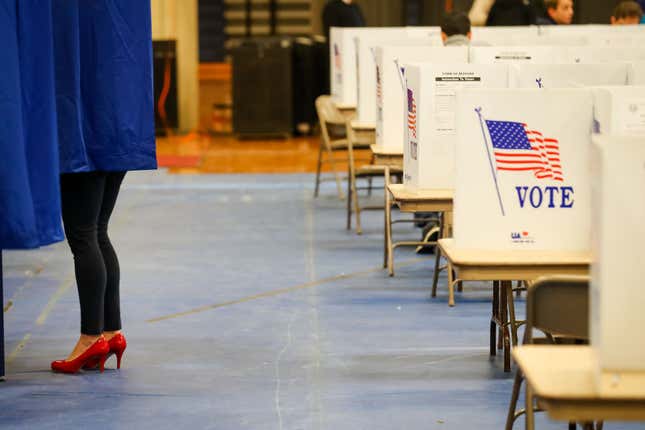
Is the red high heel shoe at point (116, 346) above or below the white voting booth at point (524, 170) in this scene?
below

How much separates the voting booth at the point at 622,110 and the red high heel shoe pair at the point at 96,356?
2120 mm

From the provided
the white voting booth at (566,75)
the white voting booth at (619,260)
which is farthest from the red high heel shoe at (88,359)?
the white voting booth at (619,260)

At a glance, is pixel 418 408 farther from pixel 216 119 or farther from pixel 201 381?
pixel 216 119

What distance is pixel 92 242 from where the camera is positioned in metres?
4.62

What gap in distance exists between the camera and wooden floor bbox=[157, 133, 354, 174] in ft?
39.8

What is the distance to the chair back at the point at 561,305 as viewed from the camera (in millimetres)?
2932

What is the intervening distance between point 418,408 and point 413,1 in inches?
623

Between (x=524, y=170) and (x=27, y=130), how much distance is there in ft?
5.49

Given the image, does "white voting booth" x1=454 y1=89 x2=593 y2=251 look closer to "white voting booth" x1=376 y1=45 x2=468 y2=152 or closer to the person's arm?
"white voting booth" x1=376 y1=45 x2=468 y2=152

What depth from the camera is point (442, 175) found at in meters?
5.23

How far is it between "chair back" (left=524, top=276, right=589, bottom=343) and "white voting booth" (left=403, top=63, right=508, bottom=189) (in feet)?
7.34

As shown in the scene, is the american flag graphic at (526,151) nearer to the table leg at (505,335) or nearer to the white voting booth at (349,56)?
the table leg at (505,335)

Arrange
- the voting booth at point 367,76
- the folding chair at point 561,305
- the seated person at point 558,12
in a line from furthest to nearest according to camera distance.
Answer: the seated person at point 558,12
the voting booth at point 367,76
the folding chair at point 561,305

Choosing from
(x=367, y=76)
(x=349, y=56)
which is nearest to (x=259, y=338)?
(x=367, y=76)
